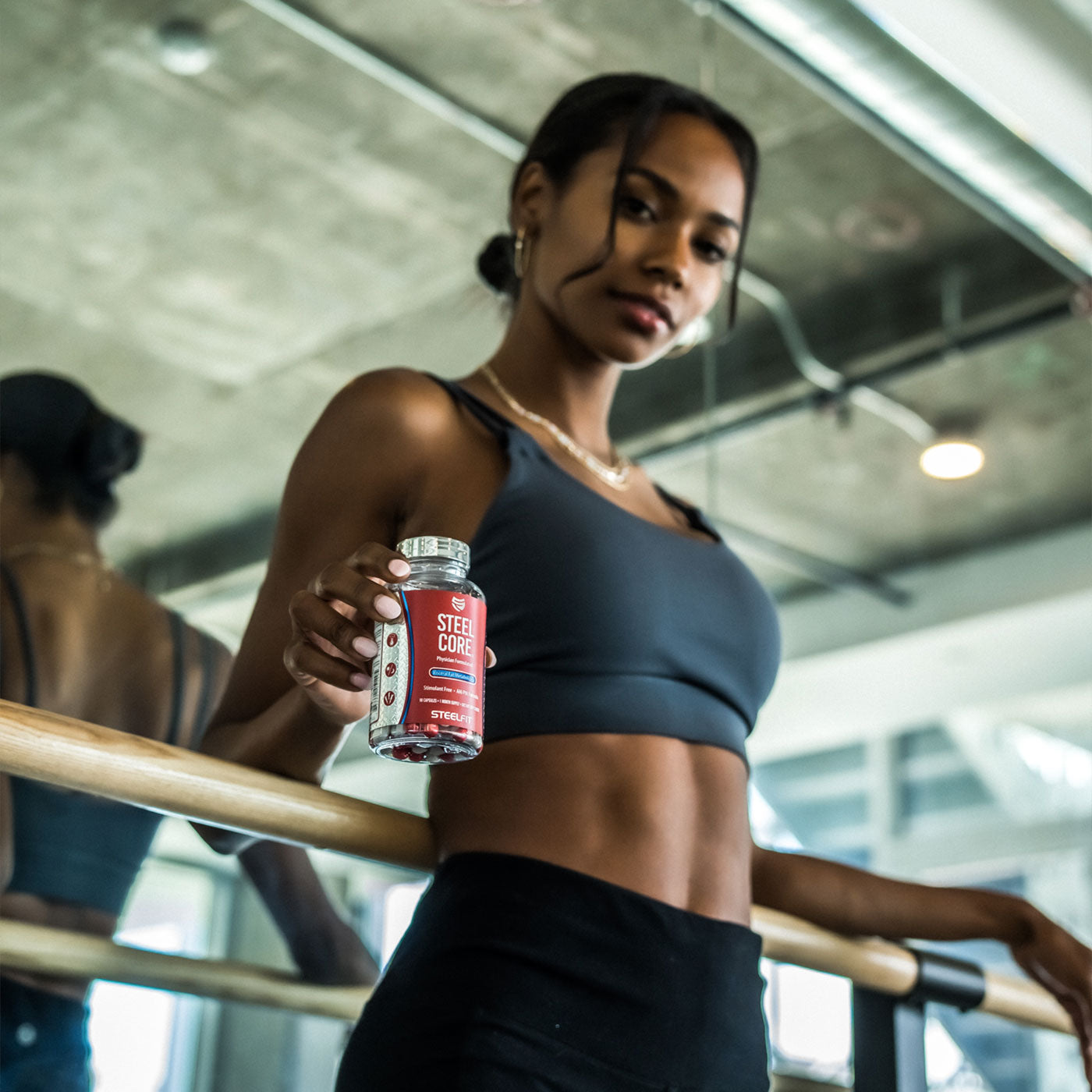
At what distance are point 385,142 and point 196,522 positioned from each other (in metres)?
0.82

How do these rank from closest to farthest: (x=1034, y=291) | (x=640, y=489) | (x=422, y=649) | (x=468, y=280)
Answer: (x=422, y=649) → (x=640, y=489) → (x=468, y=280) → (x=1034, y=291)

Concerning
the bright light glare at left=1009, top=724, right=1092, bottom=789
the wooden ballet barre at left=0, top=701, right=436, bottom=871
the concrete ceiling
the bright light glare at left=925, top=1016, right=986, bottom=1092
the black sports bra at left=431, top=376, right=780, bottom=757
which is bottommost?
the wooden ballet barre at left=0, top=701, right=436, bottom=871

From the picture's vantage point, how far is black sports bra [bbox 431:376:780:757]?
96 cm

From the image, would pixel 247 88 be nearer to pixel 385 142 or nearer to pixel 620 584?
pixel 385 142

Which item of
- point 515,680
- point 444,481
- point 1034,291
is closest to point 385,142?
point 444,481

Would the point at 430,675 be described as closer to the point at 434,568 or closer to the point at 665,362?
the point at 434,568

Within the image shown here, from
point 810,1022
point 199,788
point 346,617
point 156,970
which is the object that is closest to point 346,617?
point 346,617

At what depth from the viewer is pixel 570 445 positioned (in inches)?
48.6

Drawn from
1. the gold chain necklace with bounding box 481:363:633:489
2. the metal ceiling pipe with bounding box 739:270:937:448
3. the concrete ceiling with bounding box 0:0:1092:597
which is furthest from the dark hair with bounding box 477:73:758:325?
the metal ceiling pipe with bounding box 739:270:937:448

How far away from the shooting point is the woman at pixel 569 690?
865mm

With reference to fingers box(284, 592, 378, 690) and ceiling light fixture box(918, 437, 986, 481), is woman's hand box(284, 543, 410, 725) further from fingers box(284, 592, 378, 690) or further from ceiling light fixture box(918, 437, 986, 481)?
ceiling light fixture box(918, 437, 986, 481)

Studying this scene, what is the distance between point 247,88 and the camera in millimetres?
1775

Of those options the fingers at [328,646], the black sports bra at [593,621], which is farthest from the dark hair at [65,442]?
the fingers at [328,646]

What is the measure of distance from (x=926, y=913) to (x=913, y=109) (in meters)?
1.46
